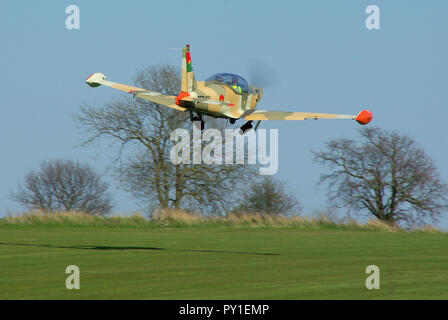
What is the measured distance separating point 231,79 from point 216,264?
328 inches

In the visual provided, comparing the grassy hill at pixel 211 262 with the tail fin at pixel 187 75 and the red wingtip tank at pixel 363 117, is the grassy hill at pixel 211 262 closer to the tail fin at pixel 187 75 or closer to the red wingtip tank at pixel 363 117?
the red wingtip tank at pixel 363 117

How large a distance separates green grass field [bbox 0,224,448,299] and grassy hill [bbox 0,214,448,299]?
1.1 inches

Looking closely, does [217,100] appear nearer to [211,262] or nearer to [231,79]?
[231,79]

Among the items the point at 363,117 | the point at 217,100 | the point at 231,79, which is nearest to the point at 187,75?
the point at 217,100

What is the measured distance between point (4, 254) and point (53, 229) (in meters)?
14.4

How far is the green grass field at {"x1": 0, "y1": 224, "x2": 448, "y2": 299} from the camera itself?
19.5 m

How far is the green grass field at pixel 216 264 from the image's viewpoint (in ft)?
63.9

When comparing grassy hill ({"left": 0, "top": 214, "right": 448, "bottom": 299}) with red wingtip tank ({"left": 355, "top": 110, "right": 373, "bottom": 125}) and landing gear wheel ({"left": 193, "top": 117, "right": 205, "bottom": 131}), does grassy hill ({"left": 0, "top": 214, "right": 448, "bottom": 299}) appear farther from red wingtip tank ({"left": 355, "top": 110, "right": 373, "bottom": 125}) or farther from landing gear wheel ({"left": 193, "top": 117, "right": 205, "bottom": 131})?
red wingtip tank ({"left": 355, "top": 110, "right": 373, "bottom": 125})

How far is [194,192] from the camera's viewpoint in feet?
200

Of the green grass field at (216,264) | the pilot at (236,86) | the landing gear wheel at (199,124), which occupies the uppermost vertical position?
the pilot at (236,86)

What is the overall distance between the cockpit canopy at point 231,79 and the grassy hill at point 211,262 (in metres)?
6.34

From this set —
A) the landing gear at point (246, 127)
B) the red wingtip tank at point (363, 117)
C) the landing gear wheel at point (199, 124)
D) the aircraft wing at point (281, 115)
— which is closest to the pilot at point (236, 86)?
the aircraft wing at point (281, 115)

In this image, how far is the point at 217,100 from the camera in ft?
96.2

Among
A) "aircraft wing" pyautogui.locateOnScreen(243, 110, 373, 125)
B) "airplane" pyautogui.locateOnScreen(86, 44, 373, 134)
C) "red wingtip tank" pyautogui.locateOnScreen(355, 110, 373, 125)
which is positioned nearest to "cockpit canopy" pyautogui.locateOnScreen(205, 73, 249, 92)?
"airplane" pyautogui.locateOnScreen(86, 44, 373, 134)
